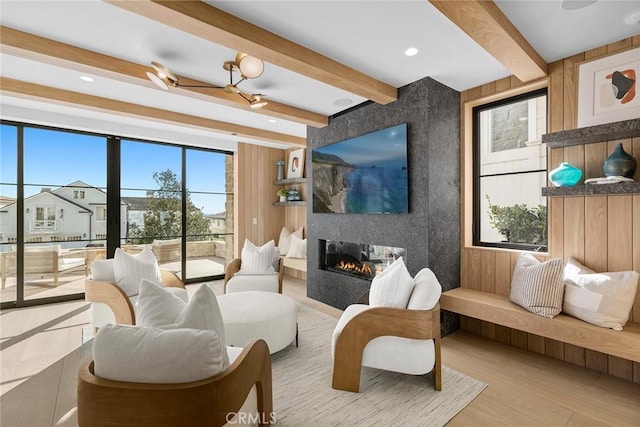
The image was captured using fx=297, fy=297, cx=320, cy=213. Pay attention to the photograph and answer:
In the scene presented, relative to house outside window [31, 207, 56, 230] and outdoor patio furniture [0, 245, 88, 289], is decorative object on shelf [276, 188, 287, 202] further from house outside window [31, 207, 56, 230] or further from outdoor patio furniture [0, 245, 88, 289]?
house outside window [31, 207, 56, 230]

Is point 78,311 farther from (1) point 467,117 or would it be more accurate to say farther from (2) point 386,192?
(1) point 467,117

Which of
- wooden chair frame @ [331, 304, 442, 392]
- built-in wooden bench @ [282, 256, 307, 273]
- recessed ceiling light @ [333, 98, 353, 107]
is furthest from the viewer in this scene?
built-in wooden bench @ [282, 256, 307, 273]

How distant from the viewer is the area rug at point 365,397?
184 cm

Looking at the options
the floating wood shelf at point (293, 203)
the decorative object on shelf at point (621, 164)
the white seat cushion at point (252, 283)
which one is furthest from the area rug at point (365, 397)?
the floating wood shelf at point (293, 203)

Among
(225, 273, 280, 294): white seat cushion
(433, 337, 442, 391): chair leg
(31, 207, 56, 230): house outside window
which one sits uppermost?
Answer: (31, 207, 56, 230): house outside window

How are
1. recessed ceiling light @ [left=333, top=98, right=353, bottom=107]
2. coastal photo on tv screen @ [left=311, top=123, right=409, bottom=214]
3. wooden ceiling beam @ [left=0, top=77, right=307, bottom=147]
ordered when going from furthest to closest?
recessed ceiling light @ [left=333, top=98, right=353, bottom=107]
coastal photo on tv screen @ [left=311, top=123, right=409, bottom=214]
wooden ceiling beam @ [left=0, top=77, right=307, bottom=147]

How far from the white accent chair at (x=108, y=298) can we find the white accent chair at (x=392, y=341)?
1.86 meters

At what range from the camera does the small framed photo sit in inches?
225

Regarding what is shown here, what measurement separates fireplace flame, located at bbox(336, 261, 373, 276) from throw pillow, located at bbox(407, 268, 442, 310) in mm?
1451

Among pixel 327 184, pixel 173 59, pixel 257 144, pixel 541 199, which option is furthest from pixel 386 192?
pixel 257 144

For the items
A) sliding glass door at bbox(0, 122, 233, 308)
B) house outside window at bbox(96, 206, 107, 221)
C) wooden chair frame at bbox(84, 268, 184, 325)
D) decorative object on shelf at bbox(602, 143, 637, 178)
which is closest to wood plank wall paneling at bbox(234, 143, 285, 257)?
sliding glass door at bbox(0, 122, 233, 308)

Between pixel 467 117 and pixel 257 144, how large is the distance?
154 inches

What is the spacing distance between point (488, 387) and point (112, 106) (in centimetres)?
465

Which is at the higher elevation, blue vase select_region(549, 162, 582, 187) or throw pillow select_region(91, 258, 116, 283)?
blue vase select_region(549, 162, 582, 187)
